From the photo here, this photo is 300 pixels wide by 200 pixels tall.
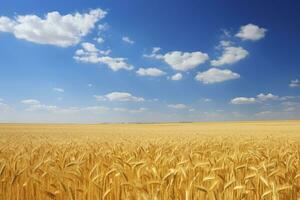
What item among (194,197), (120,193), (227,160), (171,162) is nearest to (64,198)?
(120,193)

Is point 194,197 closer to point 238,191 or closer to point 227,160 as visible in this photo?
point 238,191

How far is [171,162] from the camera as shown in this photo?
18.3 ft

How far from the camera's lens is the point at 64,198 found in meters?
3.68

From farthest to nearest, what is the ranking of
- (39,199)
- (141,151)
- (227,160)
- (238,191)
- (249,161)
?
(141,151) < (249,161) < (227,160) < (39,199) < (238,191)

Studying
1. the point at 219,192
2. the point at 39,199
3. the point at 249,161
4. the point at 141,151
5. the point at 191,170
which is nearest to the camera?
the point at 219,192

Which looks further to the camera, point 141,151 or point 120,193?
point 141,151

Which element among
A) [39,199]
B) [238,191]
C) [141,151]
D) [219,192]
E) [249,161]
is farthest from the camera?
[141,151]

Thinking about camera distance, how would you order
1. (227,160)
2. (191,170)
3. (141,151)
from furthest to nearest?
(141,151) → (227,160) → (191,170)

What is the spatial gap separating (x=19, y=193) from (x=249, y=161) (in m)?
3.78

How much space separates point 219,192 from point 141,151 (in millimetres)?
3995

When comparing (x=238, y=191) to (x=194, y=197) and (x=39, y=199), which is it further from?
(x=39, y=199)

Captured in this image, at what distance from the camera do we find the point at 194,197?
347 centimetres

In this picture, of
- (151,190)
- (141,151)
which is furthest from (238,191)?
(141,151)

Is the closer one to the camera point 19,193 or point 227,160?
point 19,193
